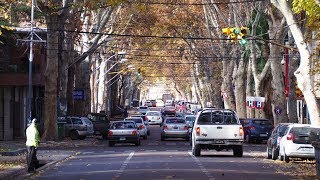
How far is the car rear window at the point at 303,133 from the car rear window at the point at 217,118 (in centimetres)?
293

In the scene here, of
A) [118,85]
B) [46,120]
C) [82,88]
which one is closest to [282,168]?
[46,120]

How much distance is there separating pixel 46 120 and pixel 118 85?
76.4m

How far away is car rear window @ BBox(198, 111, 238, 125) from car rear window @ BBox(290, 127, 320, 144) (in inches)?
115

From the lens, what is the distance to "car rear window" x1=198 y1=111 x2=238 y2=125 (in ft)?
101

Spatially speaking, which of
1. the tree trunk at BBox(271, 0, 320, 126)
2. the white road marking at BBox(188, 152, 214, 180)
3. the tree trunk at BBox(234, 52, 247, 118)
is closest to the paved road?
the white road marking at BBox(188, 152, 214, 180)

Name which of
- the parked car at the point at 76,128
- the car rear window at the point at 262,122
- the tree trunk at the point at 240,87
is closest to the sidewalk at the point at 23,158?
the parked car at the point at 76,128

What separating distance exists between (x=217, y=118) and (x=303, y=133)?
13.4ft

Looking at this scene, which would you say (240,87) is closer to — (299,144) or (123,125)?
(123,125)

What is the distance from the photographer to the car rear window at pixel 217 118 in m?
30.9

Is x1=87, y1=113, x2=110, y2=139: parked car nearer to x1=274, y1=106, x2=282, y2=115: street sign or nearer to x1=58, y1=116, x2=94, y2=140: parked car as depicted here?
x1=58, y1=116, x2=94, y2=140: parked car

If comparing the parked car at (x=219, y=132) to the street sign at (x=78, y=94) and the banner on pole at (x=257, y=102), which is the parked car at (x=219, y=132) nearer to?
the banner on pole at (x=257, y=102)

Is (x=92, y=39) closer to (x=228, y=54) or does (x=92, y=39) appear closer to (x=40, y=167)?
(x=228, y=54)

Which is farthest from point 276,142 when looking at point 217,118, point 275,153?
point 217,118

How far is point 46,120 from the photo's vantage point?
1683 inches
